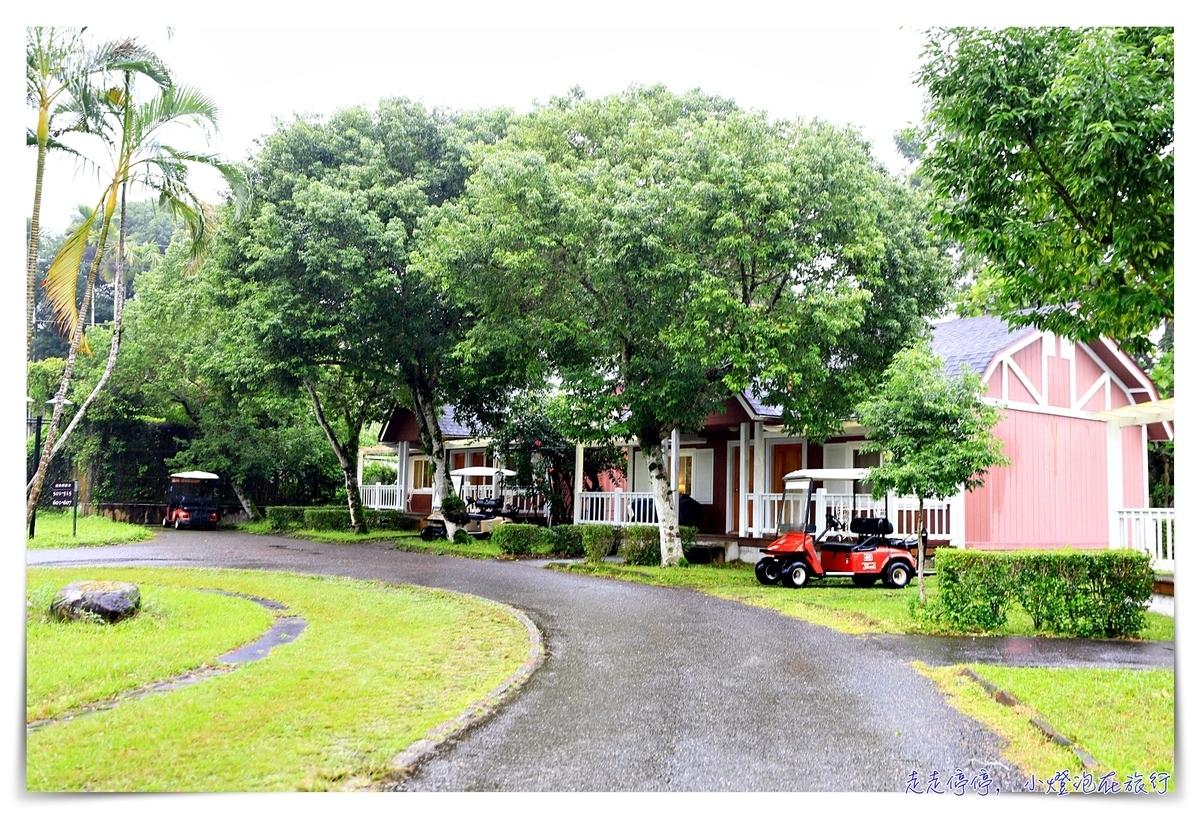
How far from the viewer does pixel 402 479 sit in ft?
82.2

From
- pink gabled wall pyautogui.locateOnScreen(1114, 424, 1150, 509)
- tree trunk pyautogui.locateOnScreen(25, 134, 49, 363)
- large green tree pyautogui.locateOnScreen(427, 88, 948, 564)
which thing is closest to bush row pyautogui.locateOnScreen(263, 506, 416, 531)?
large green tree pyautogui.locateOnScreen(427, 88, 948, 564)

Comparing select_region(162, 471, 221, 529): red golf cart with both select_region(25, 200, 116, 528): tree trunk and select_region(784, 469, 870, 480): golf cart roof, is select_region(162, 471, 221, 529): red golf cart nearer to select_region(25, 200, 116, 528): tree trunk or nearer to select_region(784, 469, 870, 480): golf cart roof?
select_region(25, 200, 116, 528): tree trunk

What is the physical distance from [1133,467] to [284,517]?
14.7 metres

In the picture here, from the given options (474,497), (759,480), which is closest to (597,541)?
(759,480)

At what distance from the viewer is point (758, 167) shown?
437 inches

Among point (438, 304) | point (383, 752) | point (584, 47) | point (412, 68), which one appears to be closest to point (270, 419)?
point (438, 304)

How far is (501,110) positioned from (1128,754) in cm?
1356

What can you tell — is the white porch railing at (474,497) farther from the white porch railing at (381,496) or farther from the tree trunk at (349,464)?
the tree trunk at (349,464)

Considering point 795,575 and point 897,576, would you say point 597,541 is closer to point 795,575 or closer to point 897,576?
point 795,575

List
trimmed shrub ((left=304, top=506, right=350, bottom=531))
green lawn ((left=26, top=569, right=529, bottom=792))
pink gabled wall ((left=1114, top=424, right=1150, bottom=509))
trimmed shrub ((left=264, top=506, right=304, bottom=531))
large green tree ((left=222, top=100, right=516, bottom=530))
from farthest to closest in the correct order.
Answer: trimmed shrub ((left=304, top=506, right=350, bottom=531)) → trimmed shrub ((left=264, top=506, right=304, bottom=531)) → large green tree ((left=222, top=100, right=516, bottom=530)) → pink gabled wall ((left=1114, top=424, right=1150, bottom=509)) → green lawn ((left=26, top=569, right=529, bottom=792))

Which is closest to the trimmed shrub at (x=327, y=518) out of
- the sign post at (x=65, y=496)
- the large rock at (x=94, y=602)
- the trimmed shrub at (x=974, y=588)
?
the sign post at (x=65, y=496)

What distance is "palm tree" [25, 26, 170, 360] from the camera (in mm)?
6074

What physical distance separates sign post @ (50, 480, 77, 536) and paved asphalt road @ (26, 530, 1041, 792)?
26 centimetres

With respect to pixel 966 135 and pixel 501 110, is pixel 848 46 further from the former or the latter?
pixel 501 110
